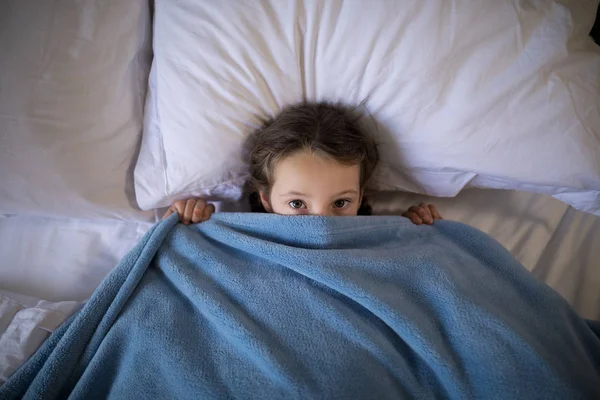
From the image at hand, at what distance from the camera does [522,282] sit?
26.2 inches

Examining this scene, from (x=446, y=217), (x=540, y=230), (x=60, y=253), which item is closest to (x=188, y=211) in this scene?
(x=60, y=253)

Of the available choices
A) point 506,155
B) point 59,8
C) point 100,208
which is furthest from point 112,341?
point 506,155

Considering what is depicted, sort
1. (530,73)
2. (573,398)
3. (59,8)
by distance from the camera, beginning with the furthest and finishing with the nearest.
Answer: (59,8), (530,73), (573,398)

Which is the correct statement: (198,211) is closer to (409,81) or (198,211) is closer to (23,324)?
(23,324)

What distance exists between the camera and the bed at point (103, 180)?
2.44 ft

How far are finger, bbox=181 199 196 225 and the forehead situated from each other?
205 mm

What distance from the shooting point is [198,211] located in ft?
2.56

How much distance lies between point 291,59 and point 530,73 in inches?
18.3

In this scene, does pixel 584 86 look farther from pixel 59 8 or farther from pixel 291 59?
pixel 59 8

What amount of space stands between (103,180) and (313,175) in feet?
1.63

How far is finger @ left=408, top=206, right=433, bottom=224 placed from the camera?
0.80 meters

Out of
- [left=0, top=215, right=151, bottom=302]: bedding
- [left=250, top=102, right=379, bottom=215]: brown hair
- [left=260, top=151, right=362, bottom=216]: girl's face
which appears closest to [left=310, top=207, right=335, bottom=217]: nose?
[left=260, top=151, right=362, bottom=216]: girl's face

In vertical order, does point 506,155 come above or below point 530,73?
below

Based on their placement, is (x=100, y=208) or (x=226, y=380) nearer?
(x=226, y=380)
